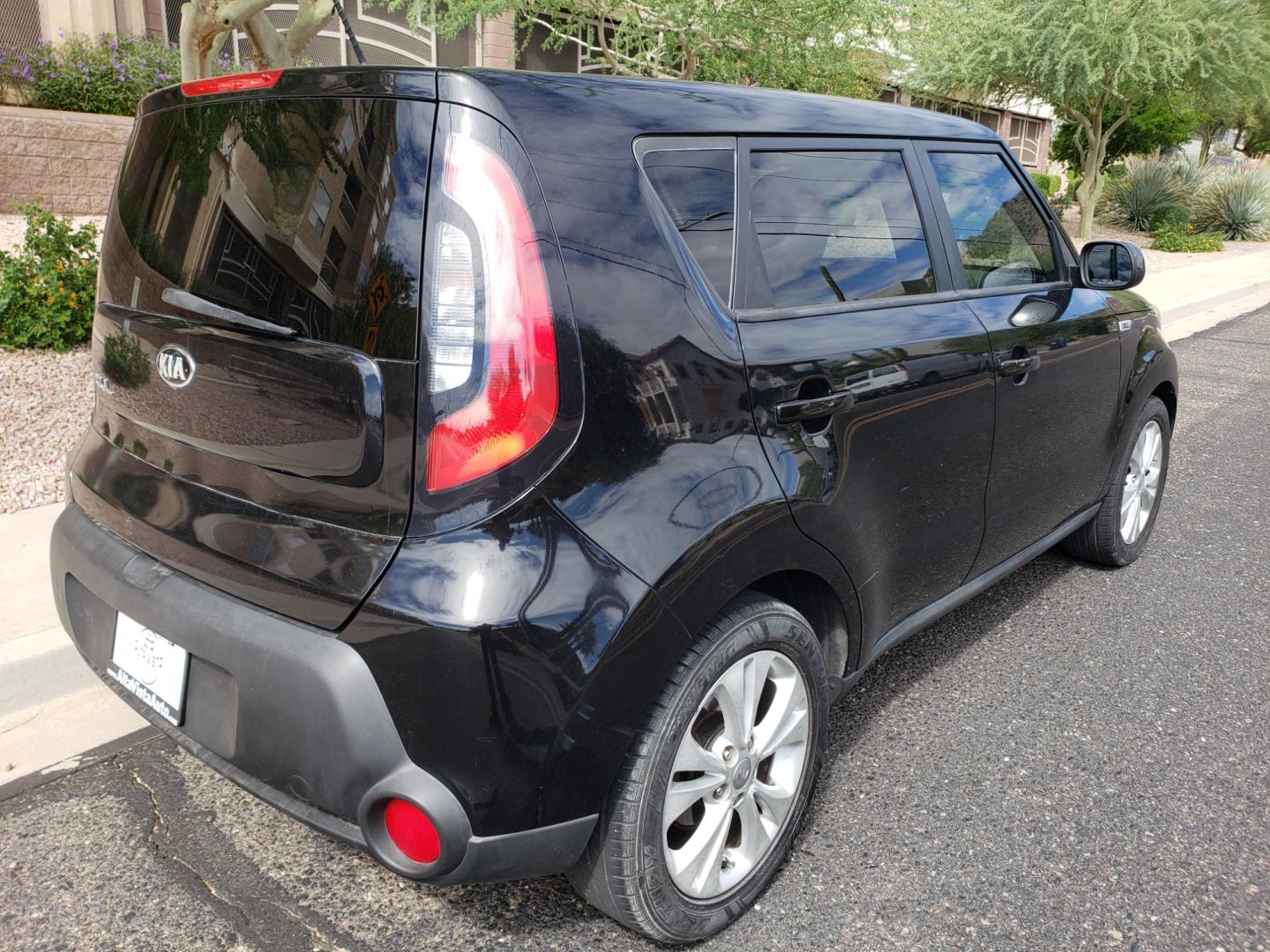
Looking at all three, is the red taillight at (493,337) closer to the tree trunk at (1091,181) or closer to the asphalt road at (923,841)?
the asphalt road at (923,841)

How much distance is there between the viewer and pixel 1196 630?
3.85m

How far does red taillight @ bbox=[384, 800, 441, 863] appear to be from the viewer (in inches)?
70.9

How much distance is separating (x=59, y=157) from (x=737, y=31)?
7182 millimetres

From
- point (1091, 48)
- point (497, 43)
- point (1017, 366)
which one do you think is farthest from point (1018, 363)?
point (1091, 48)

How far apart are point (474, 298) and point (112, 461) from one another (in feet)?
3.53

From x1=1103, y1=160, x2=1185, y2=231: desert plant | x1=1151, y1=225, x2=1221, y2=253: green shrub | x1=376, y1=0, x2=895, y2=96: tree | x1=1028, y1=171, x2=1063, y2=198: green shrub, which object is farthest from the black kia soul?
x1=1028, y1=171, x2=1063, y2=198: green shrub

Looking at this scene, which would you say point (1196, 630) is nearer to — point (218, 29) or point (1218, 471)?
point (1218, 471)

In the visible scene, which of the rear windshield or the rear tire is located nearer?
the rear windshield

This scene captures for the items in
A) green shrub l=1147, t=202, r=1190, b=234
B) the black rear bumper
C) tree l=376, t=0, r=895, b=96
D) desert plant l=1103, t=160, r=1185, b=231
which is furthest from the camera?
desert plant l=1103, t=160, r=1185, b=231

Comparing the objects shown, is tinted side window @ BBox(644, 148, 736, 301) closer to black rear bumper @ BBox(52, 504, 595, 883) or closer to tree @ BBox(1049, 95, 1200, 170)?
black rear bumper @ BBox(52, 504, 595, 883)

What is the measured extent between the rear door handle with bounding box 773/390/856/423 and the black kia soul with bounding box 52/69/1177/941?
0.01m

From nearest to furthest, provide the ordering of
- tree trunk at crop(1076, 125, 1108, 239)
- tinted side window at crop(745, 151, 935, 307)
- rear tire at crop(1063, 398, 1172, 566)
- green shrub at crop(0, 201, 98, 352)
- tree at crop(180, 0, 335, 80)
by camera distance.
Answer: tinted side window at crop(745, 151, 935, 307) < rear tire at crop(1063, 398, 1172, 566) < tree at crop(180, 0, 335, 80) < green shrub at crop(0, 201, 98, 352) < tree trunk at crop(1076, 125, 1108, 239)

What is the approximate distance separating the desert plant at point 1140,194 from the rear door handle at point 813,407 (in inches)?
939

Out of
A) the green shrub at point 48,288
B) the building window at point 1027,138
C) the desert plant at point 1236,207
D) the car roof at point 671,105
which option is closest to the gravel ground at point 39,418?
the green shrub at point 48,288
